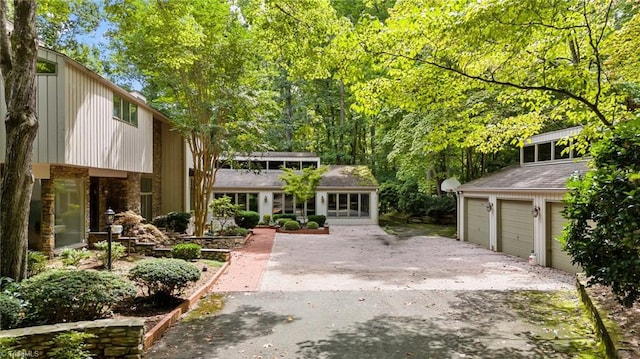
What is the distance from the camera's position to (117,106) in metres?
12.3

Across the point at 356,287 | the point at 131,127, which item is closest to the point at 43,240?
the point at 131,127

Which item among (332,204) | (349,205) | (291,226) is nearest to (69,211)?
(291,226)

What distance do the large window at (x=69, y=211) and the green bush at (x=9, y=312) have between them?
6.30 metres

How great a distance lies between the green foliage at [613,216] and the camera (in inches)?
167

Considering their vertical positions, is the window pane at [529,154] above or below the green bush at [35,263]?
above

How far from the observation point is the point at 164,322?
592 cm

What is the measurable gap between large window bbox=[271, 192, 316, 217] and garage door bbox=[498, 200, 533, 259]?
12.7m

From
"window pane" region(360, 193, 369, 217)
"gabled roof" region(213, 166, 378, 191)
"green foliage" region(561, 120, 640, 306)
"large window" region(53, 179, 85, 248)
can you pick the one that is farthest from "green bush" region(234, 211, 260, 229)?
"green foliage" region(561, 120, 640, 306)

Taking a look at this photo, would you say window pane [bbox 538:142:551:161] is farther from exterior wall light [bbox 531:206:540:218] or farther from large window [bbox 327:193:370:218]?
large window [bbox 327:193:370:218]

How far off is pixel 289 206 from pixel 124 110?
13.9 m

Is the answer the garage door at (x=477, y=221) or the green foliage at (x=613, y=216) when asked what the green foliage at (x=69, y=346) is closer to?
the green foliage at (x=613, y=216)

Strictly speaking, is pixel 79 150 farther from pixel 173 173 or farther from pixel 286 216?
pixel 286 216

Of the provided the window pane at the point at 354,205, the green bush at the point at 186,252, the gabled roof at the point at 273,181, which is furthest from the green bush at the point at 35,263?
the window pane at the point at 354,205

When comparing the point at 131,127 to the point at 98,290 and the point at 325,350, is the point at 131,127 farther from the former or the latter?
the point at 325,350
